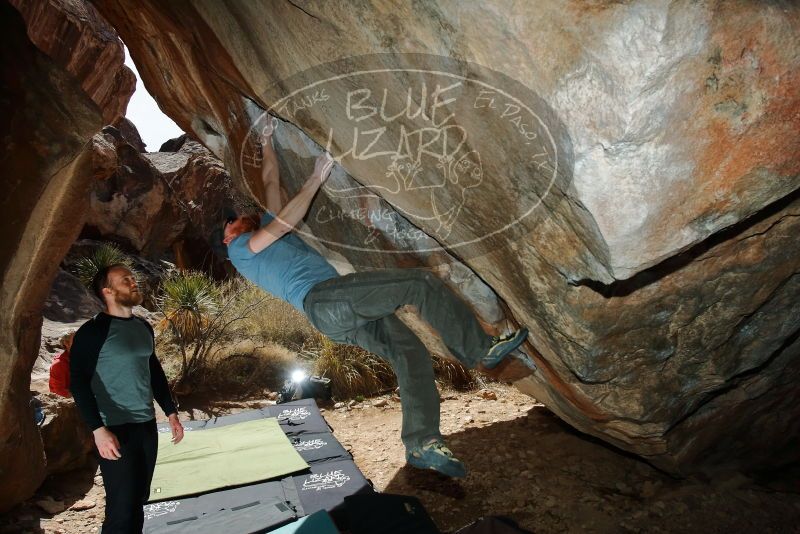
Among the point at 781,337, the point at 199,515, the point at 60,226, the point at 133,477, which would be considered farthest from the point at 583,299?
the point at 60,226

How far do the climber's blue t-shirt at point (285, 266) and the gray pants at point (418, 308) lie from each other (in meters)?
0.13

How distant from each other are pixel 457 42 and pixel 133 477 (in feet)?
8.03

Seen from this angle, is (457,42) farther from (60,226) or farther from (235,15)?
(60,226)

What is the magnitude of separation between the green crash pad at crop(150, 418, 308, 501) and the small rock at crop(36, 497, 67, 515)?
75 centimetres

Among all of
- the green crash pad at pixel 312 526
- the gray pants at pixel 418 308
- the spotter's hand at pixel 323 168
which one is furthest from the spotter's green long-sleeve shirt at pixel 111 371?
the green crash pad at pixel 312 526

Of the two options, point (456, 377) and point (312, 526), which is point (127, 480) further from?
point (456, 377)

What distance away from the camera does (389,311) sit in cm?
255

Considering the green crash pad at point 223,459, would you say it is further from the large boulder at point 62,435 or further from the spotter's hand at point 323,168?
the spotter's hand at point 323,168

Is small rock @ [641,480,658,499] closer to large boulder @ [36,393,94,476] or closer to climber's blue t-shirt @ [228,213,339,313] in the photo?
climber's blue t-shirt @ [228,213,339,313]

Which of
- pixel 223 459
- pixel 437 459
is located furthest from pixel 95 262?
pixel 437 459

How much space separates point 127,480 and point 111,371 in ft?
1.74

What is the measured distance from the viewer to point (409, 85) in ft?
6.35

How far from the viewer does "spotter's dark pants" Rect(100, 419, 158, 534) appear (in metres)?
2.42

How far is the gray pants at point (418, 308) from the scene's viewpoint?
2.53 m
